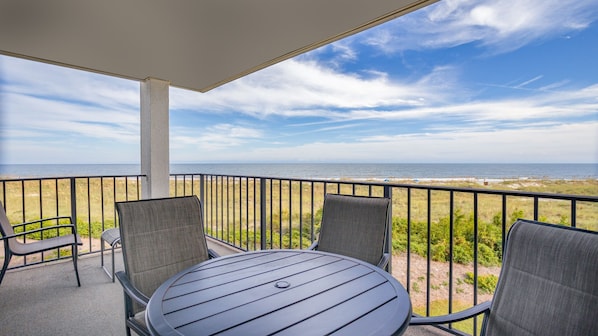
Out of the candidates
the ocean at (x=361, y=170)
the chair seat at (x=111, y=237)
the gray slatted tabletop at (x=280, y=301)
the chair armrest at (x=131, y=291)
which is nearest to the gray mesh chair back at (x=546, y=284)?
the gray slatted tabletop at (x=280, y=301)

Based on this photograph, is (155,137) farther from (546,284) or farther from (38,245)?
(546,284)

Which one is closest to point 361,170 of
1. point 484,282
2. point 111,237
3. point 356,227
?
point 484,282

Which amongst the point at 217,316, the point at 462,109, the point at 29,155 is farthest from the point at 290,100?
the point at 217,316

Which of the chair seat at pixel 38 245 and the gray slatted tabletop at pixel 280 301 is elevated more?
the gray slatted tabletop at pixel 280 301

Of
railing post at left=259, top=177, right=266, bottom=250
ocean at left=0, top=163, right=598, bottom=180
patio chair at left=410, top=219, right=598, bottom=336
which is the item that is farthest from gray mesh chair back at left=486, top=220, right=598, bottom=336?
ocean at left=0, top=163, right=598, bottom=180

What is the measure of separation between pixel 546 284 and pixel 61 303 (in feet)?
11.7

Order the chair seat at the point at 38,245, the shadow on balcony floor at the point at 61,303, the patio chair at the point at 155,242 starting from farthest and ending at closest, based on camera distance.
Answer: the chair seat at the point at 38,245 < the shadow on balcony floor at the point at 61,303 < the patio chair at the point at 155,242

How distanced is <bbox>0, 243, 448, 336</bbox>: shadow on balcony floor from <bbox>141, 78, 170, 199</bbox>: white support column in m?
1.15

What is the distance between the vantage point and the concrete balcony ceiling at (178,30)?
7.07 ft

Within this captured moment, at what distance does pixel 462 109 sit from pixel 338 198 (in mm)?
22560

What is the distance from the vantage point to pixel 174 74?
3789 mm

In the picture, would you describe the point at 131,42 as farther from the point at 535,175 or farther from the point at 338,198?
the point at 535,175

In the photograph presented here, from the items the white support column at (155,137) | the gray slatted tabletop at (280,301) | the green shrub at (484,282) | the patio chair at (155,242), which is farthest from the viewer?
the green shrub at (484,282)

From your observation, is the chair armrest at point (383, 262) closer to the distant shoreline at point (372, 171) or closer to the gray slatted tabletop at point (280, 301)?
the gray slatted tabletop at point (280, 301)
